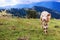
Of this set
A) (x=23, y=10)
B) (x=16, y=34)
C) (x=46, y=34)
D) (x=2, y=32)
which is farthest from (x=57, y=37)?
(x=23, y=10)

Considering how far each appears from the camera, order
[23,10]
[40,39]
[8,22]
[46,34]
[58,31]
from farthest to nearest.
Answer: [23,10], [8,22], [58,31], [46,34], [40,39]

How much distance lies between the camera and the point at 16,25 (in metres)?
19.9

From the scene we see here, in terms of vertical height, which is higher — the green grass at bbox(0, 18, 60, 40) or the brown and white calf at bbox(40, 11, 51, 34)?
the brown and white calf at bbox(40, 11, 51, 34)

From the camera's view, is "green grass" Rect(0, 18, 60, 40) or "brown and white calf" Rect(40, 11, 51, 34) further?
"brown and white calf" Rect(40, 11, 51, 34)

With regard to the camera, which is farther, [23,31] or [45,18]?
[23,31]

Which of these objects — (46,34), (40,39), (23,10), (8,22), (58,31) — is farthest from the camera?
(23,10)

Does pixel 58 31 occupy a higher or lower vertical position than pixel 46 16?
lower

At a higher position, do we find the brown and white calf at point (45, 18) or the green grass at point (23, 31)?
the brown and white calf at point (45, 18)

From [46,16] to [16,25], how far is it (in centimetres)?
332

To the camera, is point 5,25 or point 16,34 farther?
point 5,25

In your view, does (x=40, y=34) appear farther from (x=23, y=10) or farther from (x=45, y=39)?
(x=23, y=10)

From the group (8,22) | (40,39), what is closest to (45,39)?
(40,39)

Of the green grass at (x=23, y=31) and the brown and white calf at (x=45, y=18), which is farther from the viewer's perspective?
the brown and white calf at (x=45, y=18)

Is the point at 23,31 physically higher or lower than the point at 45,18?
lower
